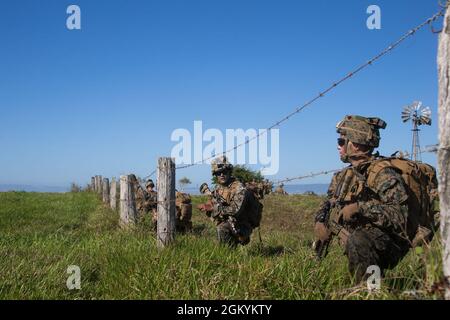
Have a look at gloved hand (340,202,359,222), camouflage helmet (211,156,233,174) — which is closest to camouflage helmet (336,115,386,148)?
gloved hand (340,202,359,222)

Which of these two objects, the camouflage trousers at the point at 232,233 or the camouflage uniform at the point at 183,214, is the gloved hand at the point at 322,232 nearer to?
the camouflage trousers at the point at 232,233

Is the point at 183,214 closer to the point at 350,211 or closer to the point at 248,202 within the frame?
the point at 248,202

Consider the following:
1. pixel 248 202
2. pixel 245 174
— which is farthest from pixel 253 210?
pixel 245 174

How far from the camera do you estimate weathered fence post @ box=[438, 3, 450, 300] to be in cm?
291

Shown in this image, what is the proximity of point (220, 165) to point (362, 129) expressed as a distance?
12.2ft

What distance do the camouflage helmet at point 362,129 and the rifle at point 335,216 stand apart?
1.51ft

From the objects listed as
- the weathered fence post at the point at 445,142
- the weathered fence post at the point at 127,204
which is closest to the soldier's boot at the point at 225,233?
the weathered fence post at the point at 127,204

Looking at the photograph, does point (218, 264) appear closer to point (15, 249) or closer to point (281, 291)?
point (281, 291)

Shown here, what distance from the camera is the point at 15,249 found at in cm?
680

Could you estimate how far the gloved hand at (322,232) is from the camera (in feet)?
18.0

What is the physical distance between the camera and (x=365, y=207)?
14.9 ft

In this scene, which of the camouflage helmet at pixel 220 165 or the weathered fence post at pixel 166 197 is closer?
the weathered fence post at pixel 166 197
